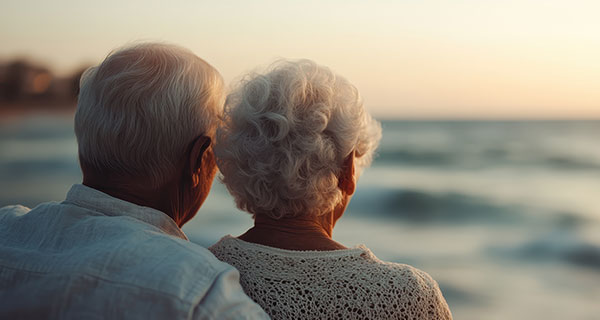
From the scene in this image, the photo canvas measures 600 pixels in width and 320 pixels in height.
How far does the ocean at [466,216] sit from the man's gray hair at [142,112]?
88cm

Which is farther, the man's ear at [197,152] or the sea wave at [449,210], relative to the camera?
the sea wave at [449,210]

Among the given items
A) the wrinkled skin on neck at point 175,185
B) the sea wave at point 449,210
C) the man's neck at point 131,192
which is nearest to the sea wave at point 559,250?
the sea wave at point 449,210

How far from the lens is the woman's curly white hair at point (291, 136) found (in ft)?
5.08

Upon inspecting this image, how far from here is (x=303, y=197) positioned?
1.61m

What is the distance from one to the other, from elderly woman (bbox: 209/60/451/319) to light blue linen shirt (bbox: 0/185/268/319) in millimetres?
231

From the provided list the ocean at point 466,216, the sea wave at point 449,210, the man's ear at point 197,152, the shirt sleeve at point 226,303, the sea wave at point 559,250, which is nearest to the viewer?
the shirt sleeve at point 226,303

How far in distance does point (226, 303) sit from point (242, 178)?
48 cm

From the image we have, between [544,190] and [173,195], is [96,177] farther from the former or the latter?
[544,190]

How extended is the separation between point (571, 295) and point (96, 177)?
603 cm

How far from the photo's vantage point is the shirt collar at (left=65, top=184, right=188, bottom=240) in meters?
1.52

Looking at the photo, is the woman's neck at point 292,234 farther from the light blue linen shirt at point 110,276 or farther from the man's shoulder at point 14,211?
the man's shoulder at point 14,211

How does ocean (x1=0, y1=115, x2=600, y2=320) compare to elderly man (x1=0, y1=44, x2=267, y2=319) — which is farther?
ocean (x1=0, y1=115, x2=600, y2=320)

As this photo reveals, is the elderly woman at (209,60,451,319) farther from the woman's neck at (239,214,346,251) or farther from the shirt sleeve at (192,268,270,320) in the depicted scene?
the shirt sleeve at (192,268,270,320)

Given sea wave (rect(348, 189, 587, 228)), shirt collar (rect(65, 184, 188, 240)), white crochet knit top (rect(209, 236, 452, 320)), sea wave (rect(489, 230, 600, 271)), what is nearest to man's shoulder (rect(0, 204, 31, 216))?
shirt collar (rect(65, 184, 188, 240))
